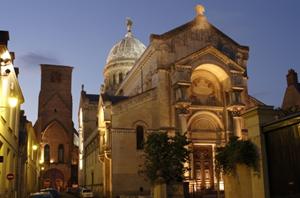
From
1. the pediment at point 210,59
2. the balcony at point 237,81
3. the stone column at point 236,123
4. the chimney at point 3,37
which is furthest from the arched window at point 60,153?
the chimney at point 3,37

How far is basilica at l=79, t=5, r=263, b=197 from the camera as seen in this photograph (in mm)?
35781

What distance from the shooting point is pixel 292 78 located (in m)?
50.1

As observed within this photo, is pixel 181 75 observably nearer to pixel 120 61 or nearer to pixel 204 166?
pixel 204 166

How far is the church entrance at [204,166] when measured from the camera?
A: 3753 centimetres

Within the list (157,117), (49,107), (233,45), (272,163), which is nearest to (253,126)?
(272,163)

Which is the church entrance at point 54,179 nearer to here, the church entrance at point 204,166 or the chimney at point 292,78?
the church entrance at point 204,166

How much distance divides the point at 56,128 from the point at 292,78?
133ft

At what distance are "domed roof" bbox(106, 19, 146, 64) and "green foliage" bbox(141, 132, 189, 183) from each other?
4583 centimetres

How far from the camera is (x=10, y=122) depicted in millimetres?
23047

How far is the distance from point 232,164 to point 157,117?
944 inches

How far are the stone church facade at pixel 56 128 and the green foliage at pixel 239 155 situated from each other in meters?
56.6

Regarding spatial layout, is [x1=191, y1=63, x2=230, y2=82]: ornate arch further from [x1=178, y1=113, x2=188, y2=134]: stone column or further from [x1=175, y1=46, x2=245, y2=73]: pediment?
[x1=178, y1=113, x2=188, y2=134]: stone column

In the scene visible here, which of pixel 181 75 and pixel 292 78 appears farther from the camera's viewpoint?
pixel 292 78

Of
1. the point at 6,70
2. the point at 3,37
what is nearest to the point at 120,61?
the point at 3,37
